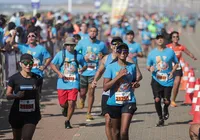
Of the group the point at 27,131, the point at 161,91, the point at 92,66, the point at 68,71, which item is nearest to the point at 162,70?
the point at 161,91

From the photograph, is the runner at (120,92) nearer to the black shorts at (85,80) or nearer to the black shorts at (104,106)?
the black shorts at (104,106)

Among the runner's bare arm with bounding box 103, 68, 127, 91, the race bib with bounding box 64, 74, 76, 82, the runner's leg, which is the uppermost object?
the runner's bare arm with bounding box 103, 68, 127, 91

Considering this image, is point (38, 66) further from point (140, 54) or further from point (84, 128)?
point (140, 54)

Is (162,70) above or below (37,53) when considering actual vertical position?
below

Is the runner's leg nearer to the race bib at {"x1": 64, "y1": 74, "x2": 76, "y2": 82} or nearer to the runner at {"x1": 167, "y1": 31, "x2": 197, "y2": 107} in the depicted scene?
the race bib at {"x1": 64, "y1": 74, "x2": 76, "y2": 82}

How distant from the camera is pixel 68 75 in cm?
1286

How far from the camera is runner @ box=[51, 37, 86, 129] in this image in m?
12.7

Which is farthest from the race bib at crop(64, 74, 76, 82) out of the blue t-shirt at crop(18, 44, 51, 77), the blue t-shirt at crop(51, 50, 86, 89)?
the blue t-shirt at crop(18, 44, 51, 77)

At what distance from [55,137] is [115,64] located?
116 inches

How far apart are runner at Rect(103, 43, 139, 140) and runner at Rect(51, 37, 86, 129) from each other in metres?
3.09

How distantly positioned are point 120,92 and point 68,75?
3.40m

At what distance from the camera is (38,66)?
45.1 ft

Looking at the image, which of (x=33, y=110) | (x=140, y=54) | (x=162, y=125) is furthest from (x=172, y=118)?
(x=33, y=110)

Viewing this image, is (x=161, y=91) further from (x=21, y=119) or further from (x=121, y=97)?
(x=21, y=119)
